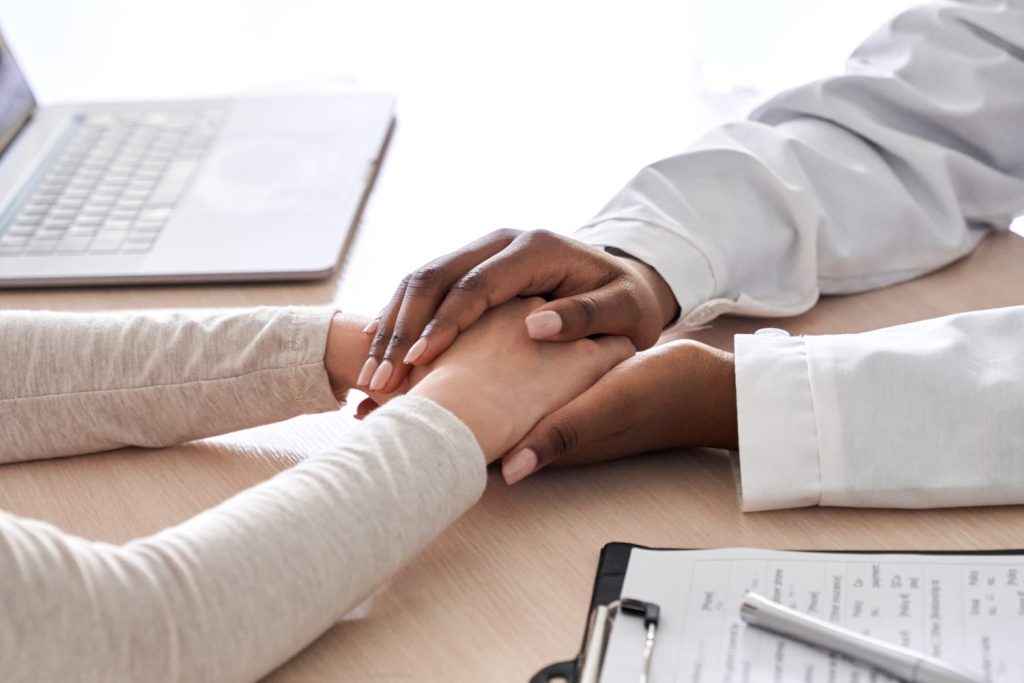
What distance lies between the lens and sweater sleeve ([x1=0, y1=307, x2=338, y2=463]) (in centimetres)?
69

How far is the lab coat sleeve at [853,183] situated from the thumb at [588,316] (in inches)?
2.4

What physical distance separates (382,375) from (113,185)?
17.9 inches

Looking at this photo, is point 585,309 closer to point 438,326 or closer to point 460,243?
point 438,326

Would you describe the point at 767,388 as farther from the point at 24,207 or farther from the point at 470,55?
the point at 470,55

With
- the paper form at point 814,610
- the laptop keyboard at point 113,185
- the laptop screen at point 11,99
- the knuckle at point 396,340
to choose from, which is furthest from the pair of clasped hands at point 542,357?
the laptop screen at point 11,99

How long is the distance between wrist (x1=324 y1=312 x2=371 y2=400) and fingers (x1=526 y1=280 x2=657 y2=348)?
109 millimetres

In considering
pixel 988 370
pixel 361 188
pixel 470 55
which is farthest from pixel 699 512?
pixel 470 55

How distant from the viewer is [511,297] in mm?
723

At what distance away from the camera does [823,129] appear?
86cm

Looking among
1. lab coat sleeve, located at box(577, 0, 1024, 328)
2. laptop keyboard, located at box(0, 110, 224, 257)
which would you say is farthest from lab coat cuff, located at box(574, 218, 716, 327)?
laptop keyboard, located at box(0, 110, 224, 257)

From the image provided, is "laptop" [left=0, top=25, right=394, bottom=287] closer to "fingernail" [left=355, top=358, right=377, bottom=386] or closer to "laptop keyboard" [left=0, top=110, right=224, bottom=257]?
"laptop keyboard" [left=0, top=110, right=224, bottom=257]

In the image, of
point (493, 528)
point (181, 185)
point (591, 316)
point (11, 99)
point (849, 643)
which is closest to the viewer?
point (849, 643)

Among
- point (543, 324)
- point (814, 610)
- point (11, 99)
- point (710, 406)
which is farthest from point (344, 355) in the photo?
point (11, 99)

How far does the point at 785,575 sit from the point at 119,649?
299mm
